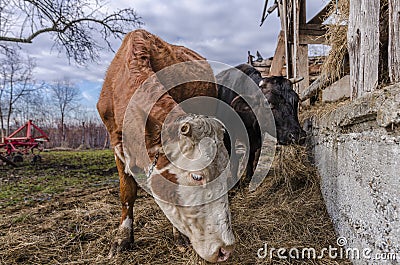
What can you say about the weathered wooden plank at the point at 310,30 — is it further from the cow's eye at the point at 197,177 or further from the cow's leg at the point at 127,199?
the cow's eye at the point at 197,177

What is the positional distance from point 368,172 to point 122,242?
6.41 feet

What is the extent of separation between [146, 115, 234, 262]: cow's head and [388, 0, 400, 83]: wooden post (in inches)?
39.3

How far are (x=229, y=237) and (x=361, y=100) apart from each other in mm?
1104

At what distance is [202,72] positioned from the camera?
3330mm

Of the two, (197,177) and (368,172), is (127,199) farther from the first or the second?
(368,172)

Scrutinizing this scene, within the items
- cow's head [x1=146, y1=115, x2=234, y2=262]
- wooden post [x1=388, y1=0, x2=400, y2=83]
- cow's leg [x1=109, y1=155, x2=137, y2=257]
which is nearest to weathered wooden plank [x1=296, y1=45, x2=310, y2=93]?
wooden post [x1=388, y1=0, x2=400, y2=83]

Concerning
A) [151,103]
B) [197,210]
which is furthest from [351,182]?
[151,103]

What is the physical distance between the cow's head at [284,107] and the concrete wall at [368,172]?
1.31 metres

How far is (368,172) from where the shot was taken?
157 centimetres

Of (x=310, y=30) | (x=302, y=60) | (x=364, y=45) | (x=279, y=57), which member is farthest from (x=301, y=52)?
(x=364, y=45)

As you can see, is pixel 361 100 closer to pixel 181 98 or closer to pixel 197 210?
pixel 197 210

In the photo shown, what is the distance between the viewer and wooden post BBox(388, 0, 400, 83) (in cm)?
155

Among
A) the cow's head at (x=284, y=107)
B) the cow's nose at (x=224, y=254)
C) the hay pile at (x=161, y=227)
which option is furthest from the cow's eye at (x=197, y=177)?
the cow's head at (x=284, y=107)

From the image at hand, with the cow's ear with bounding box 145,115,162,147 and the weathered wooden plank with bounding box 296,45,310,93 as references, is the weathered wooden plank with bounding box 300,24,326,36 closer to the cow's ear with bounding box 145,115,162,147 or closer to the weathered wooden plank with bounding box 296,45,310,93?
the weathered wooden plank with bounding box 296,45,310,93
